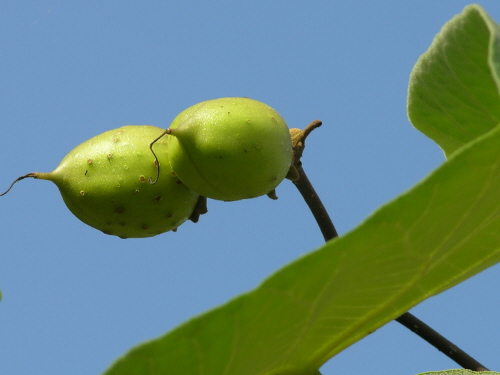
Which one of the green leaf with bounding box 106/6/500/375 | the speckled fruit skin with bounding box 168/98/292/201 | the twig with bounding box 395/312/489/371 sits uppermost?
the speckled fruit skin with bounding box 168/98/292/201

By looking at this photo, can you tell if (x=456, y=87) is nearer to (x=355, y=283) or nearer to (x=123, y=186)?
(x=355, y=283)

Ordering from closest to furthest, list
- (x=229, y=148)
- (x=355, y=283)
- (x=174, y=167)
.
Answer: (x=355, y=283), (x=229, y=148), (x=174, y=167)

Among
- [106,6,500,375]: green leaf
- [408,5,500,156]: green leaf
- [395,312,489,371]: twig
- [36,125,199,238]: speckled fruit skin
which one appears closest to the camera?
[106,6,500,375]: green leaf

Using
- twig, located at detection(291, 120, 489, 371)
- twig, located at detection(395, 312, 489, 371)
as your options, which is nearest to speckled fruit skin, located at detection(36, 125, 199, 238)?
twig, located at detection(291, 120, 489, 371)

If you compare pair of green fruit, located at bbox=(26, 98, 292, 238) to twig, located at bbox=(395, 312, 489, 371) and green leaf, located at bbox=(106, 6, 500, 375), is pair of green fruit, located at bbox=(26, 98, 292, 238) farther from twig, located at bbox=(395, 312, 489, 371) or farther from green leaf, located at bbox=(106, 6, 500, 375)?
green leaf, located at bbox=(106, 6, 500, 375)

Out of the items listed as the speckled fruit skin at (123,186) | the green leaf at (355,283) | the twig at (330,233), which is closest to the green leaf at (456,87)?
the green leaf at (355,283)

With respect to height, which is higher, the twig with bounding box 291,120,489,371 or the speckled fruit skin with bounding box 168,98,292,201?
the speckled fruit skin with bounding box 168,98,292,201

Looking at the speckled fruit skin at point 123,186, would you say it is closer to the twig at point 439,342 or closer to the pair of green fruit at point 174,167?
the pair of green fruit at point 174,167

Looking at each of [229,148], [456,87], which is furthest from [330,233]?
[456,87]

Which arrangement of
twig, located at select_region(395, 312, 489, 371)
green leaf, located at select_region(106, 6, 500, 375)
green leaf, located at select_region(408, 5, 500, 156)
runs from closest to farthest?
green leaf, located at select_region(106, 6, 500, 375) → green leaf, located at select_region(408, 5, 500, 156) → twig, located at select_region(395, 312, 489, 371)
